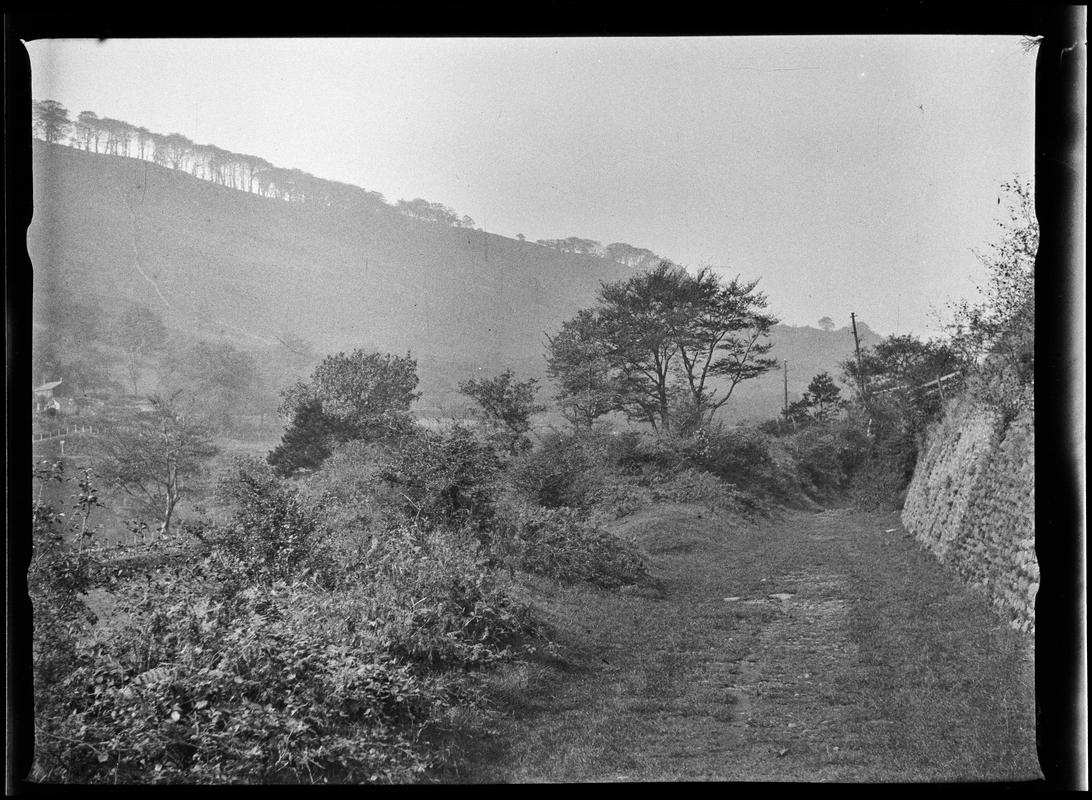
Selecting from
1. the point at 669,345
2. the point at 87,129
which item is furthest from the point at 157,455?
the point at 669,345

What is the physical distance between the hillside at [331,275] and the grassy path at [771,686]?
3.71 metres

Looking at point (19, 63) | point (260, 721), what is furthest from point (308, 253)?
point (260, 721)

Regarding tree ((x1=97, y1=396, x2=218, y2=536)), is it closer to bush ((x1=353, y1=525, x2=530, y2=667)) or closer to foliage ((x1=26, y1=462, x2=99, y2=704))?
foliage ((x1=26, y1=462, x2=99, y2=704))

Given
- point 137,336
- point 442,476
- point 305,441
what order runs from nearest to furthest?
point 137,336
point 305,441
point 442,476

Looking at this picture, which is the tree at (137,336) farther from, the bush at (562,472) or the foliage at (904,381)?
the foliage at (904,381)

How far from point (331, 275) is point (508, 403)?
3.02 meters

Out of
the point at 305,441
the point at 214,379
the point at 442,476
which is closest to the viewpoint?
the point at 214,379

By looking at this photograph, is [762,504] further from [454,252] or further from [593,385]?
[454,252]

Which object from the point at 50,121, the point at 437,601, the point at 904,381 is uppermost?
the point at 50,121

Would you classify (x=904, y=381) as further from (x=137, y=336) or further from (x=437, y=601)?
(x=137, y=336)

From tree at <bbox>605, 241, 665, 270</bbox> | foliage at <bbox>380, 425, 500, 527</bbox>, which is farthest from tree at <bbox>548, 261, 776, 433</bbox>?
foliage at <bbox>380, 425, 500, 527</bbox>

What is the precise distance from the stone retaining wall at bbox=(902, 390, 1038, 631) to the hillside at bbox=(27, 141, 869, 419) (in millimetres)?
5688

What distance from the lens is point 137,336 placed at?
24.9ft

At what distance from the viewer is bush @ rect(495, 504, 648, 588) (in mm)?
9414
